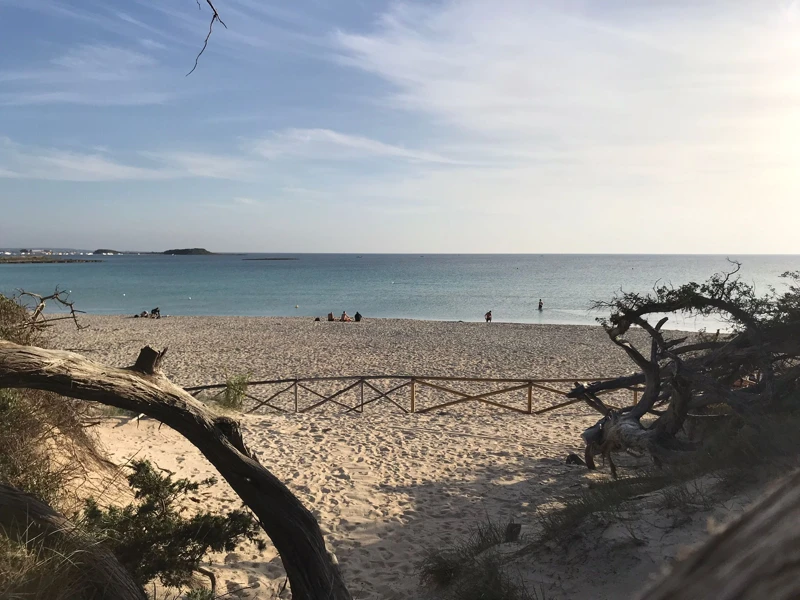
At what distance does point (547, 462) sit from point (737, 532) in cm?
979

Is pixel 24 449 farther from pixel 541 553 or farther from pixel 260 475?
pixel 541 553

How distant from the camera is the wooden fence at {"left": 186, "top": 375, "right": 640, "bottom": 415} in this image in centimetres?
1377

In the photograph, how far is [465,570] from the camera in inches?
199

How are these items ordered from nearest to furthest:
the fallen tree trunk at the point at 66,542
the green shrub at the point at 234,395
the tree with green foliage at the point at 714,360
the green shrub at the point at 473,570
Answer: the fallen tree trunk at the point at 66,542, the green shrub at the point at 473,570, the tree with green foliage at the point at 714,360, the green shrub at the point at 234,395

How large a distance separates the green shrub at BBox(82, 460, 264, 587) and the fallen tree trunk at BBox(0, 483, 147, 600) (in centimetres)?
78

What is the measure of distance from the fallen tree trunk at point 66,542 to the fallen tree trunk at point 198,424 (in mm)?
825

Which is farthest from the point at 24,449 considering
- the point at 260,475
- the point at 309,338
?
the point at 309,338

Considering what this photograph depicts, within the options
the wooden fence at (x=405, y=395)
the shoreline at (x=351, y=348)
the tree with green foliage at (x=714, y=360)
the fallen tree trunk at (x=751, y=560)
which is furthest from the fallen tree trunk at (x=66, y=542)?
the shoreline at (x=351, y=348)

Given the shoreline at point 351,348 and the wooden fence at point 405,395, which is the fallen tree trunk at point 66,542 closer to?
the wooden fence at point 405,395

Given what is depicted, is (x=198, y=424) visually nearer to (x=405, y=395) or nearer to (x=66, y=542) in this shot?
(x=66, y=542)

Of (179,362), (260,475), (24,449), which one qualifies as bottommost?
(179,362)

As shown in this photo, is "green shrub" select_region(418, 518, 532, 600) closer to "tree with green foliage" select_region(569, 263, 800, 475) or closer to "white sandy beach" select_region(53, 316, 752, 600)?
"white sandy beach" select_region(53, 316, 752, 600)

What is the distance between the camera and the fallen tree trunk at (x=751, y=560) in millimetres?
402

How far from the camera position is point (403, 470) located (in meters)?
9.23
